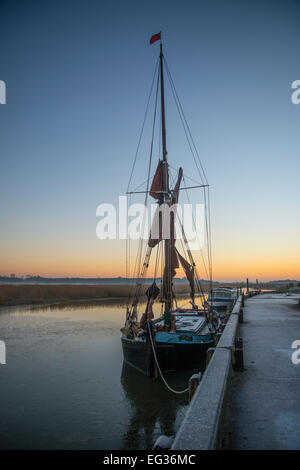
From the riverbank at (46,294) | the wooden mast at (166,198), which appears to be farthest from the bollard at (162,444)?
the riverbank at (46,294)

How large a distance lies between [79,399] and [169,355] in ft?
13.8

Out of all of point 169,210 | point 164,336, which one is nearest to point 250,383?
point 164,336

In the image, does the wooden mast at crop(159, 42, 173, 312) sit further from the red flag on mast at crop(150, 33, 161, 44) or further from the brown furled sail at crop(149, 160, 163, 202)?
the red flag on mast at crop(150, 33, 161, 44)

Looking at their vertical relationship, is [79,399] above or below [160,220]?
below

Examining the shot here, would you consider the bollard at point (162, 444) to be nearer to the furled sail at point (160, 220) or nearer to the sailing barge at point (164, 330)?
the sailing barge at point (164, 330)

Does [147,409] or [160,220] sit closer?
[147,409]

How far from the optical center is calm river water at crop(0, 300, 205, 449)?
7977 millimetres

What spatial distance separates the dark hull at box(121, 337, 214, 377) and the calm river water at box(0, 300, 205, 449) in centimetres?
44

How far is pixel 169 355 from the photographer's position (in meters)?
13.1

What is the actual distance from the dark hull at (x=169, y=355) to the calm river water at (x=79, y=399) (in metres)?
0.44

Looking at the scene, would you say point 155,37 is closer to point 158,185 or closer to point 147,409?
point 158,185

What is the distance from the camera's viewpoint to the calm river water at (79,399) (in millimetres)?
7977

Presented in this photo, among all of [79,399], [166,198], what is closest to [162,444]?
[79,399]

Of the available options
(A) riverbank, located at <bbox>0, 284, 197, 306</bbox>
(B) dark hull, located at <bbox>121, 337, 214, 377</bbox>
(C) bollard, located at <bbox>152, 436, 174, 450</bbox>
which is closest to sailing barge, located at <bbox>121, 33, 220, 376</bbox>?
(B) dark hull, located at <bbox>121, 337, 214, 377</bbox>
